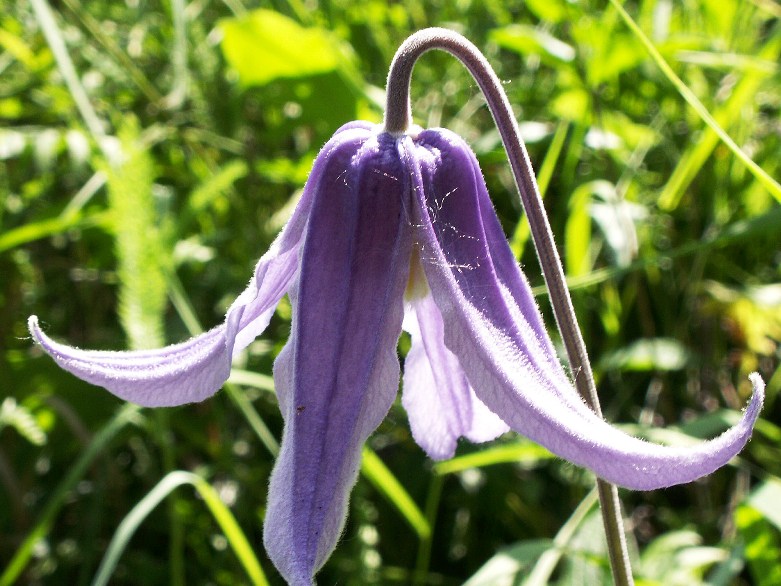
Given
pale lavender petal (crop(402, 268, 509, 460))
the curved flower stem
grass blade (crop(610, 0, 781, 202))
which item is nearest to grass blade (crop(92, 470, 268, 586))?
pale lavender petal (crop(402, 268, 509, 460))

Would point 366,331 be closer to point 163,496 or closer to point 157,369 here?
point 157,369

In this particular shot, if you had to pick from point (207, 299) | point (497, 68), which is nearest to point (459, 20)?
point (497, 68)

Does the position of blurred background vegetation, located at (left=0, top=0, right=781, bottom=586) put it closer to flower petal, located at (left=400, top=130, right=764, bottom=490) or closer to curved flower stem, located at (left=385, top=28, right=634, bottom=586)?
curved flower stem, located at (left=385, top=28, right=634, bottom=586)

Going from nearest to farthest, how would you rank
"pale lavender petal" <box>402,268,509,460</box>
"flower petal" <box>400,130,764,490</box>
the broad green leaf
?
"flower petal" <box>400,130,764,490</box>, "pale lavender petal" <box>402,268,509,460</box>, the broad green leaf

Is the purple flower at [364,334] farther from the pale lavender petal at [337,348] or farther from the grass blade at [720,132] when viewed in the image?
the grass blade at [720,132]

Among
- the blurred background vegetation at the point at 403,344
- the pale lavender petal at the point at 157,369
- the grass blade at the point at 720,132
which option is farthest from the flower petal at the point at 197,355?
the blurred background vegetation at the point at 403,344
